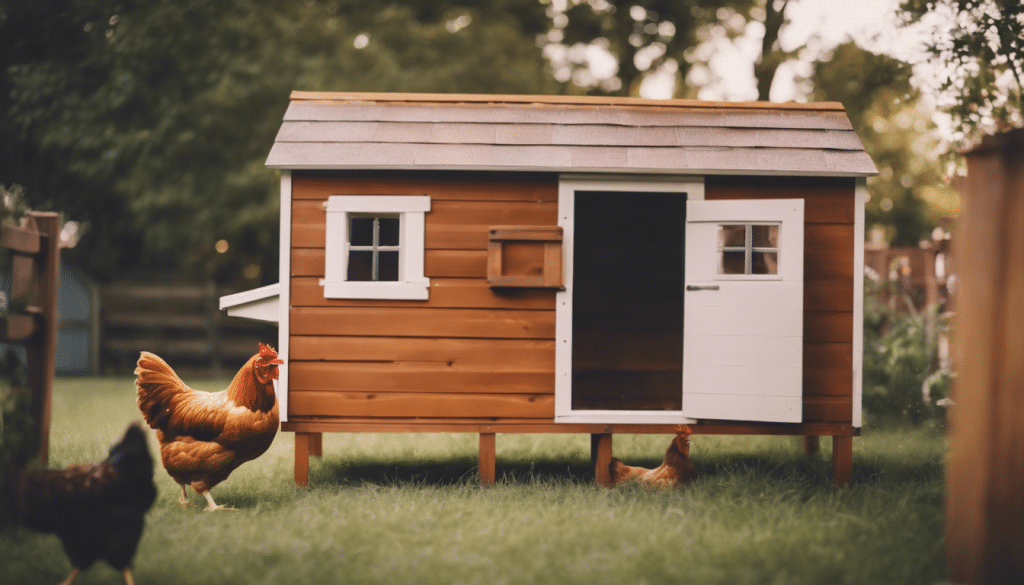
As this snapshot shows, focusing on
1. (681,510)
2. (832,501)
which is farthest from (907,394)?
(681,510)

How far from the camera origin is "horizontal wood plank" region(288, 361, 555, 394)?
18.7ft

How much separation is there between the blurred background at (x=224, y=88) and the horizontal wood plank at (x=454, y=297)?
241 inches

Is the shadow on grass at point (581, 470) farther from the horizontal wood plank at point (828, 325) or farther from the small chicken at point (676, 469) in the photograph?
the horizontal wood plank at point (828, 325)

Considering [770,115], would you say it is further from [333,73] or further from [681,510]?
[333,73]

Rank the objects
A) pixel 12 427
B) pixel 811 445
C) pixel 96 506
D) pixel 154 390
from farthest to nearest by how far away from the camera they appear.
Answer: pixel 811 445, pixel 154 390, pixel 12 427, pixel 96 506

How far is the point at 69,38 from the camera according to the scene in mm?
12336

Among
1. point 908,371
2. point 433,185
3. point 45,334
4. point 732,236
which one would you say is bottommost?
point 908,371

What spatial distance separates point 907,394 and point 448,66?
1074 centimetres

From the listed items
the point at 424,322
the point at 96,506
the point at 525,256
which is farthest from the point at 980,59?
the point at 96,506

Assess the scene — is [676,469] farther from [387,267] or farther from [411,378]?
[387,267]

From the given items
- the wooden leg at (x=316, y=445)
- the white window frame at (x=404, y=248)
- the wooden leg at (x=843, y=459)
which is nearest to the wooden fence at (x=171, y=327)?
the wooden leg at (x=316, y=445)

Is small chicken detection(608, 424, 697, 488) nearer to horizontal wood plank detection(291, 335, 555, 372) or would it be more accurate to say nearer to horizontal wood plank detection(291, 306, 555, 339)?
horizontal wood plank detection(291, 335, 555, 372)

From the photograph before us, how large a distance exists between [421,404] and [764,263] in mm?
2806

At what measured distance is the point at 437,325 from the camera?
226 inches
